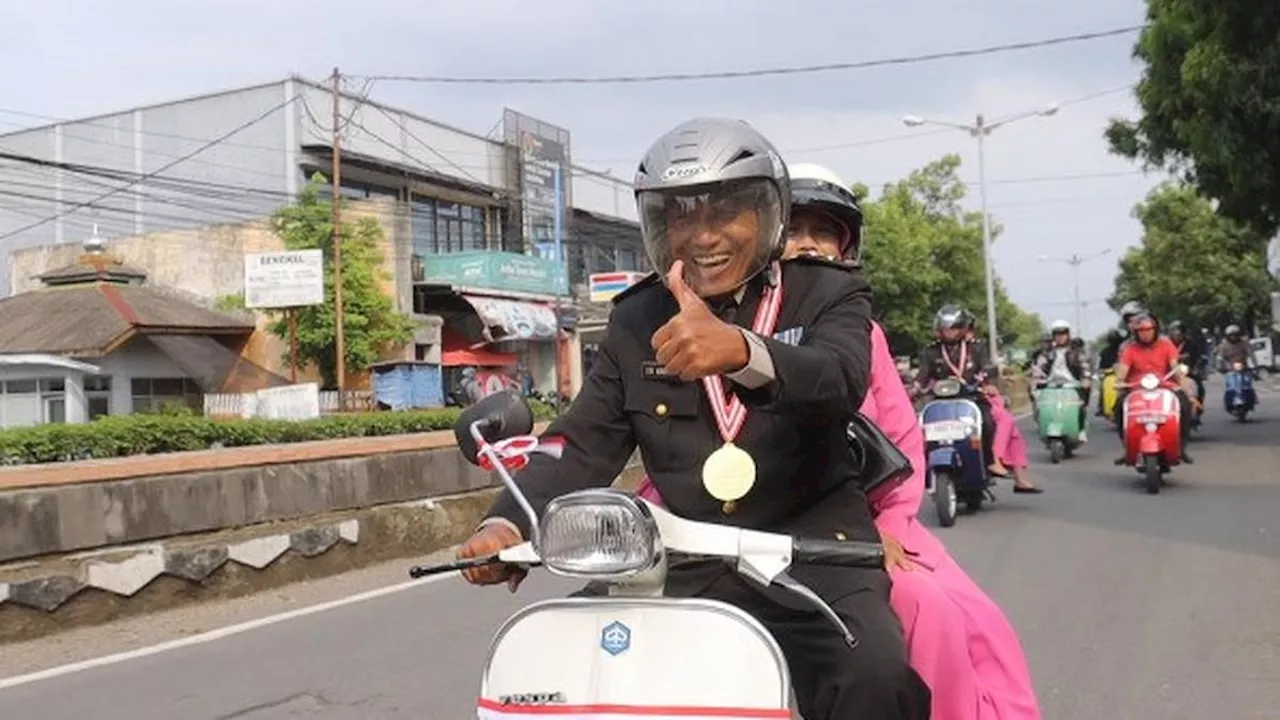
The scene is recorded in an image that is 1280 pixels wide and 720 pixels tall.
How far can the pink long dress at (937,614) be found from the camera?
263 cm

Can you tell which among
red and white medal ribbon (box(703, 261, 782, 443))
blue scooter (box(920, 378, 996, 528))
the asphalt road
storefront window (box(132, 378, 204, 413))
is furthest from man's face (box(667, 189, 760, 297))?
storefront window (box(132, 378, 204, 413))

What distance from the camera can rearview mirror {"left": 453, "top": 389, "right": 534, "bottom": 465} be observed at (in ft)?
8.84

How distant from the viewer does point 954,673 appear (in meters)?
2.65

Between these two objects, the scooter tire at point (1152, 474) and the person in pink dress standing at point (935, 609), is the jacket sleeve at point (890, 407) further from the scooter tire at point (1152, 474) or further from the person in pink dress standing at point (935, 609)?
the scooter tire at point (1152, 474)

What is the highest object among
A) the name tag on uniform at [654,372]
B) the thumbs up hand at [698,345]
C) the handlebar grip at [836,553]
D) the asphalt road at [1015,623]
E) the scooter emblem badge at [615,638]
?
the thumbs up hand at [698,345]

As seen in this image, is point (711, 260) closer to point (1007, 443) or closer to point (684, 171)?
point (684, 171)

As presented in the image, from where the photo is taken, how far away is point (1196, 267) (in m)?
49.3

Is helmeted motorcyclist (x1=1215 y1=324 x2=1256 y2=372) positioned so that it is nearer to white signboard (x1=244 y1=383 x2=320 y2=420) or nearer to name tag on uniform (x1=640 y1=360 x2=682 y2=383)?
white signboard (x1=244 y1=383 x2=320 y2=420)

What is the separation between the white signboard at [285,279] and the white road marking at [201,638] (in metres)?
18.8

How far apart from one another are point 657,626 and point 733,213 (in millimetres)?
816

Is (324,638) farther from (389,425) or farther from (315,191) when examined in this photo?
(315,191)

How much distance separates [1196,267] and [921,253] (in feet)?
40.1

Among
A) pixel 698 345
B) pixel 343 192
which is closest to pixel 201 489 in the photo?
pixel 698 345

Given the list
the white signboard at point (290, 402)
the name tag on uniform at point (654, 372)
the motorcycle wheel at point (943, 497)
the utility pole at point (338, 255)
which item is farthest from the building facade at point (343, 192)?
the name tag on uniform at point (654, 372)
